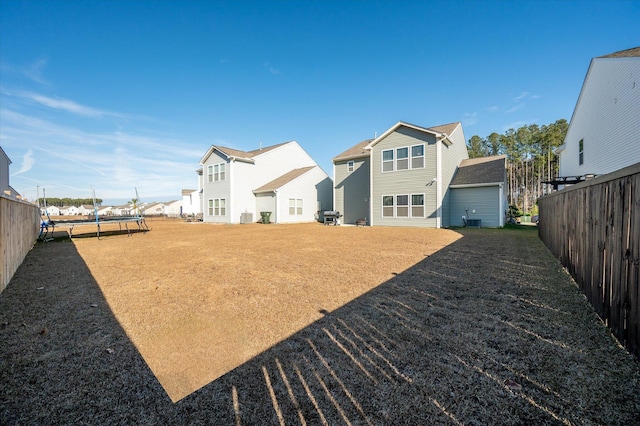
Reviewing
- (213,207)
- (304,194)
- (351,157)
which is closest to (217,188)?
(213,207)

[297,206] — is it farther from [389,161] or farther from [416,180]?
[416,180]

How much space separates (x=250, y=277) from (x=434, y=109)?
28626mm

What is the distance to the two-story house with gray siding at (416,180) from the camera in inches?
637

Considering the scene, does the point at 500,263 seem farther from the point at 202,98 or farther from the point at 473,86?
the point at 202,98

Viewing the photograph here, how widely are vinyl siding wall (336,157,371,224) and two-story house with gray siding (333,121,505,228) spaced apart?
11.3 inches

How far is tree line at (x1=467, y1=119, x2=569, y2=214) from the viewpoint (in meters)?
37.2

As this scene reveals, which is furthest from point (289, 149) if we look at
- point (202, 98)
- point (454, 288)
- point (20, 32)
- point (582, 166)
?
point (454, 288)

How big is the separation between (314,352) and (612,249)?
3.56 metres

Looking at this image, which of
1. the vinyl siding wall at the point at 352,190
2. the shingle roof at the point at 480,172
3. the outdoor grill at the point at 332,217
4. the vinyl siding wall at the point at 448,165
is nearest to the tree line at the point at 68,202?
the outdoor grill at the point at 332,217

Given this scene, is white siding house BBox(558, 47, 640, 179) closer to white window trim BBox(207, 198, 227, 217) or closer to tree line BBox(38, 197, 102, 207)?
white window trim BBox(207, 198, 227, 217)

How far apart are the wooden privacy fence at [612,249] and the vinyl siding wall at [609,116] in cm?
901

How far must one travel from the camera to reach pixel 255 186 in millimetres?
24719

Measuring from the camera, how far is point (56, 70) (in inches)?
566

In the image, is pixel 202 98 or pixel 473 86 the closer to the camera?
pixel 473 86
